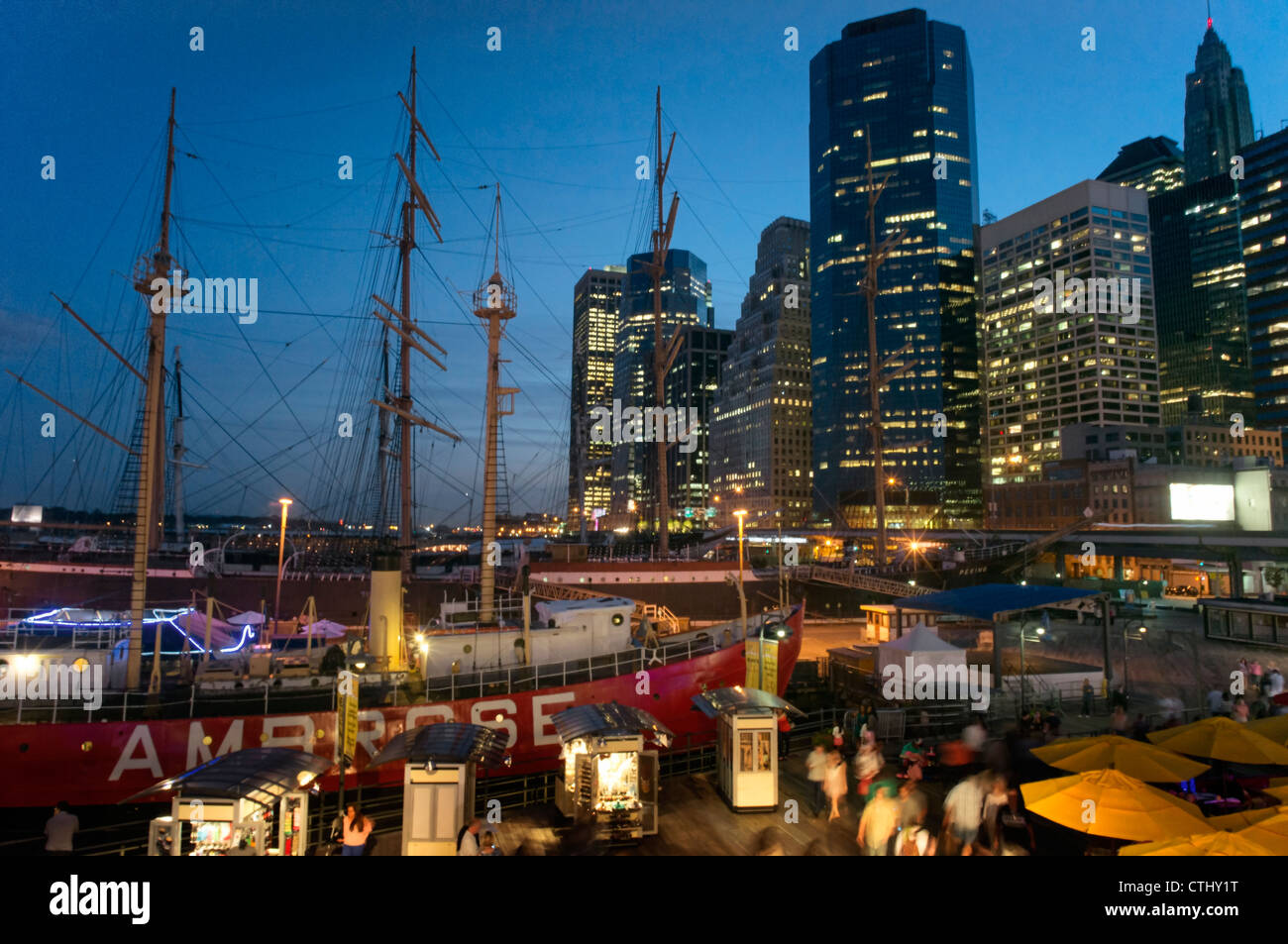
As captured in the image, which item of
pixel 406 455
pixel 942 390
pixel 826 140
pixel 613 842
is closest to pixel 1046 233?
pixel 942 390

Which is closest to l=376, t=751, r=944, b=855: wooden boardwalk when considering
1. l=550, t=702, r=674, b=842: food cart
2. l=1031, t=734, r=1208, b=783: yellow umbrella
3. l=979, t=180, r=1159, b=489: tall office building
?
l=550, t=702, r=674, b=842: food cart

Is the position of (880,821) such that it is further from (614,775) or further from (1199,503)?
(1199,503)

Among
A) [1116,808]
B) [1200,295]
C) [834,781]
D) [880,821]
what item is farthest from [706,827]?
[1200,295]

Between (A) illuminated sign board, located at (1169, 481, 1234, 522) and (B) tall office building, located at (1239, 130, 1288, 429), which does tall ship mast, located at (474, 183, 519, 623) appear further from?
(B) tall office building, located at (1239, 130, 1288, 429)

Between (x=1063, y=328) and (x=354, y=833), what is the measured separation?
17196 centimetres

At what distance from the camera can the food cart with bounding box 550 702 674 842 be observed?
10.4 metres

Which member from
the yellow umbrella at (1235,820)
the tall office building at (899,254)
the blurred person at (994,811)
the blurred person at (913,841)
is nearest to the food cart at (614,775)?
the blurred person at (913,841)

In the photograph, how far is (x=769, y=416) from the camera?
544 ft

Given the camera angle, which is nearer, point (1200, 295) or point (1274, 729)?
point (1274, 729)

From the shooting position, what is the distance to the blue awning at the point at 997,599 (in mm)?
20500

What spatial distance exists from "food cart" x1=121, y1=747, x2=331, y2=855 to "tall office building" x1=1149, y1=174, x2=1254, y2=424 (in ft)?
706

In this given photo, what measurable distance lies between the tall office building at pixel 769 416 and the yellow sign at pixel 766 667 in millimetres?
141026
